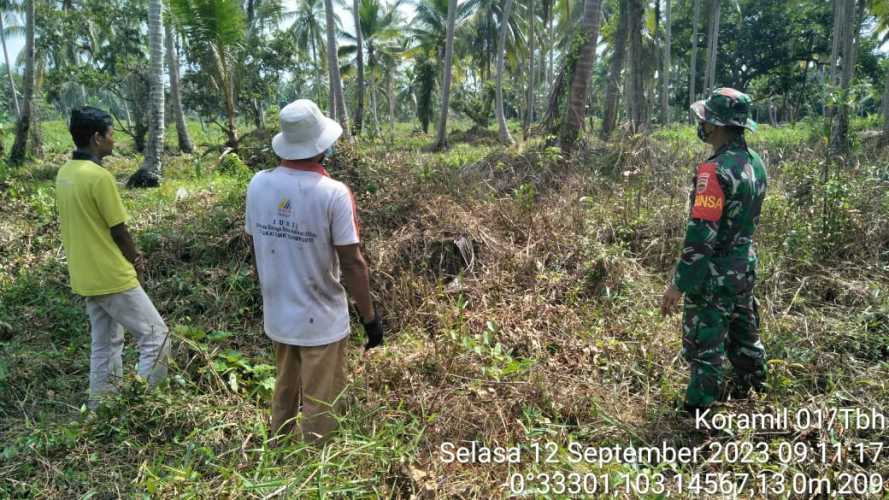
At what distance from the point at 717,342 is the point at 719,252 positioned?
1.54 ft

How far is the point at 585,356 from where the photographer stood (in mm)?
3305

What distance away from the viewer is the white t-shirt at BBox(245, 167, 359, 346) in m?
2.17

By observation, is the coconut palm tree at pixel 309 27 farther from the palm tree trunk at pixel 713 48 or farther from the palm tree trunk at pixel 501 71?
the palm tree trunk at pixel 713 48

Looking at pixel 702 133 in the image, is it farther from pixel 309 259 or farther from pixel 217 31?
pixel 217 31

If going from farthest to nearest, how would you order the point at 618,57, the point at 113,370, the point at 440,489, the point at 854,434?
1. the point at 618,57
2. the point at 113,370
3. the point at 854,434
4. the point at 440,489

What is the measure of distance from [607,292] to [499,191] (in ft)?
8.17

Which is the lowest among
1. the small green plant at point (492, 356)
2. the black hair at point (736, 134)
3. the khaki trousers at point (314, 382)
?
the small green plant at point (492, 356)

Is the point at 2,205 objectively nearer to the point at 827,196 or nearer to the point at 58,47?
the point at 827,196

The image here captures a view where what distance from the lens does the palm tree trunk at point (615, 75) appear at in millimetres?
10511

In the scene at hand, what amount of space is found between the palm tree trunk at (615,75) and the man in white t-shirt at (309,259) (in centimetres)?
721

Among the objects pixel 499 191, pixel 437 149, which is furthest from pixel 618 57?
pixel 499 191

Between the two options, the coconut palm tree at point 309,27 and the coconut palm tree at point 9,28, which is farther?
the coconut palm tree at point 309,27

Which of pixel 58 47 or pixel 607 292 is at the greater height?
pixel 58 47

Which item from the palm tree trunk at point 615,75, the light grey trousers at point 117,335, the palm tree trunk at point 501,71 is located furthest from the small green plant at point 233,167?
the palm tree trunk at point 501,71
